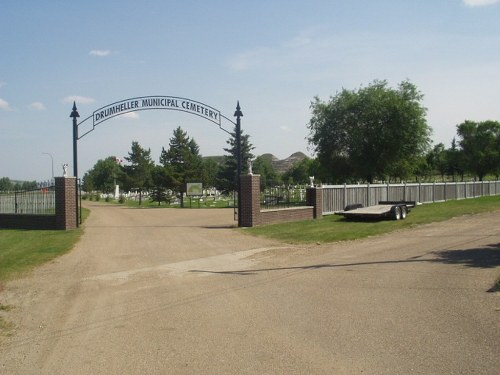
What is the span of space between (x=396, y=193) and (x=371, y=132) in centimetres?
1062

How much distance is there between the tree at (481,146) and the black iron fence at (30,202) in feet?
187

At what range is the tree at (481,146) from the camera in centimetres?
6456

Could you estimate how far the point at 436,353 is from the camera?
17.2ft

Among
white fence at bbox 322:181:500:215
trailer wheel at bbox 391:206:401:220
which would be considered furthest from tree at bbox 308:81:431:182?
trailer wheel at bbox 391:206:401:220

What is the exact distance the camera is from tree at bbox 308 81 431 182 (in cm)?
4059

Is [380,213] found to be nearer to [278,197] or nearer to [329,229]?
[329,229]

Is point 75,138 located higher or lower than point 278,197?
higher

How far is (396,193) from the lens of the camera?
32000 millimetres

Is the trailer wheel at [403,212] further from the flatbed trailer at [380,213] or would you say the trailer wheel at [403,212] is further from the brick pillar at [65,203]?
the brick pillar at [65,203]

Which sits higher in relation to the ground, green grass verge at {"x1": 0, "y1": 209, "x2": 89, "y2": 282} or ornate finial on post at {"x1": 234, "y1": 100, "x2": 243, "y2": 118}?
ornate finial on post at {"x1": 234, "y1": 100, "x2": 243, "y2": 118}

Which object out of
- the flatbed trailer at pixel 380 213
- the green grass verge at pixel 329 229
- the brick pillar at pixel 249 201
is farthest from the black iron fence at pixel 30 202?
the flatbed trailer at pixel 380 213

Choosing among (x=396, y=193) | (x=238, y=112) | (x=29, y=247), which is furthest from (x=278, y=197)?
(x=396, y=193)

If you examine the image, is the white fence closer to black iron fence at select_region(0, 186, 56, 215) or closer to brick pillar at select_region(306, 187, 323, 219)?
brick pillar at select_region(306, 187, 323, 219)

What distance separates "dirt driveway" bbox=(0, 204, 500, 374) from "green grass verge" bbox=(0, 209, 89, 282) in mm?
772
